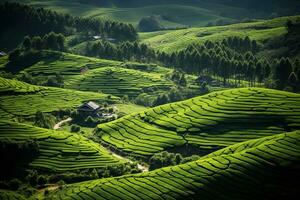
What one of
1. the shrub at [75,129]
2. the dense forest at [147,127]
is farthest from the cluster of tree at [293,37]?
the shrub at [75,129]

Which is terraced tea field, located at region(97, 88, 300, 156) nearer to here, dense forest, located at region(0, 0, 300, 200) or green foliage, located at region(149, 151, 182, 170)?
dense forest, located at region(0, 0, 300, 200)

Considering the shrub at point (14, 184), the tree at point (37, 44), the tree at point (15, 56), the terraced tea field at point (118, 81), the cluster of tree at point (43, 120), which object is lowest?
the shrub at point (14, 184)

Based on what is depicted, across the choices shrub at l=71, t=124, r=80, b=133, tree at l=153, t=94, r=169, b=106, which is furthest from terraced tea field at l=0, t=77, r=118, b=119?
shrub at l=71, t=124, r=80, b=133

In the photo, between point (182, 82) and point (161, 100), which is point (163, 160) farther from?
point (182, 82)

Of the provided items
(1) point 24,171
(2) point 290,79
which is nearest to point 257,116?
(2) point 290,79

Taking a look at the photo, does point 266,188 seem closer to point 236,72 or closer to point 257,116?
point 257,116

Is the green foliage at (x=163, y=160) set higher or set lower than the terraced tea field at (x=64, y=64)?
lower

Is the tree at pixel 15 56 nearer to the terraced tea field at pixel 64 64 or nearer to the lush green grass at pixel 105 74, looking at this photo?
the lush green grass at pixel 105 74

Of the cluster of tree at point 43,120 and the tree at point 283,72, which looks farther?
the tree at point 283,72
